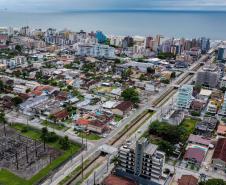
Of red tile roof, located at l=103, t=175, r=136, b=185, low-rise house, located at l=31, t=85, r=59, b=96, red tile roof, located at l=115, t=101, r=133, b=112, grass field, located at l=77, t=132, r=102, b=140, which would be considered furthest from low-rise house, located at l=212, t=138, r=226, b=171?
low-rise house, located at l=31, t=85, r=59, b=96

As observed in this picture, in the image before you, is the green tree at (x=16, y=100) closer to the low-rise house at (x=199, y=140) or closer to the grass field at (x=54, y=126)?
the grass field at (x=54, y=126)

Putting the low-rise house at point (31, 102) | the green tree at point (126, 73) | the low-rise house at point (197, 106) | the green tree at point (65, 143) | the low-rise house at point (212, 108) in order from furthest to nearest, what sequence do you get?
the green tree at point (126, 73) → the low-rise house at point (197, 106) → the low-rise house at point (212, 108) → the low-rise house at point (31, 102) → the green tree at point (65, 143)

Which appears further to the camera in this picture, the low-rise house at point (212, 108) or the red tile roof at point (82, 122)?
the low-rise house at point (212, 108)

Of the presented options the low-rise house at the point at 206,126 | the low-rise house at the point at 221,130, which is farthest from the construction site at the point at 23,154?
the low-rise house at the point at 221,130

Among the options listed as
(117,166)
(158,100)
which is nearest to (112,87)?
(158,100)

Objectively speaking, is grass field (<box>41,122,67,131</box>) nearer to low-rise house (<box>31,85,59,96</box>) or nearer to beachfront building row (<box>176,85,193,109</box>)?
low-rise house (<box>31,85,59,96</box>)

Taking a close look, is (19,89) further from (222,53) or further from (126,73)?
(222,53)

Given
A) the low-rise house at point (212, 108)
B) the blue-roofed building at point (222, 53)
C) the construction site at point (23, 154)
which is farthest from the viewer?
the blue-roofed building at point (222, 53)

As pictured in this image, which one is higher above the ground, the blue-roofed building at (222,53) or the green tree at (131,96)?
the blue-roofed building at (222,53)
